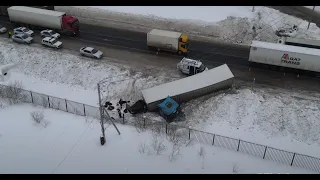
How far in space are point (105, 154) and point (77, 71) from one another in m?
16.0

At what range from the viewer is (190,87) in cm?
3278

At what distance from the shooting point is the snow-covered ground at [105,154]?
24.8 metres

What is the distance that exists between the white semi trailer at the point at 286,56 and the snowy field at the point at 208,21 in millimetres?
7635

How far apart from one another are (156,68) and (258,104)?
41.8ft

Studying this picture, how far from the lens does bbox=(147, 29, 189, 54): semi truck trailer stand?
3984cm

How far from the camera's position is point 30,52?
→ 42062 millimetres

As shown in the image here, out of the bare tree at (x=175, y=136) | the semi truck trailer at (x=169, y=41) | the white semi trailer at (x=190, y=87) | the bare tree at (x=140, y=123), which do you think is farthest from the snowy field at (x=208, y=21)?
the bare tree at (x=175, y=136)

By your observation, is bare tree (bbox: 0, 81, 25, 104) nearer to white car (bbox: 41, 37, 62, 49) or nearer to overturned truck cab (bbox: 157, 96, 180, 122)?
white car (bbox: 41, 37, 62, 49)

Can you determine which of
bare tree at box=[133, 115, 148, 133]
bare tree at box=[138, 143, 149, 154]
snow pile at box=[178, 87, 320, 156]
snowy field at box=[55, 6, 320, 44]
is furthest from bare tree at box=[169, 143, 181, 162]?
snowy field at box=[55, 6, 320, 44]

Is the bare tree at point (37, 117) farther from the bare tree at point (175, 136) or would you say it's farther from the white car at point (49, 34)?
the white car at point (49, 34)

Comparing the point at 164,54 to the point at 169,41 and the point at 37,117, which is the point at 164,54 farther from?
the point at 37,117

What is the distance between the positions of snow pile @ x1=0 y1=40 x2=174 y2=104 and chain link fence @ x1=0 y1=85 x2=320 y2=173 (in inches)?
178
